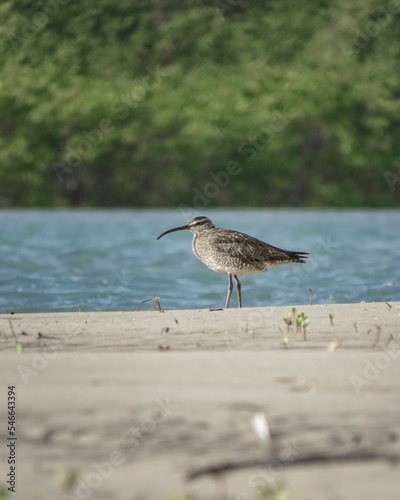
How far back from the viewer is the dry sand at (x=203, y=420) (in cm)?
429

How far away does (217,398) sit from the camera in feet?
17.2

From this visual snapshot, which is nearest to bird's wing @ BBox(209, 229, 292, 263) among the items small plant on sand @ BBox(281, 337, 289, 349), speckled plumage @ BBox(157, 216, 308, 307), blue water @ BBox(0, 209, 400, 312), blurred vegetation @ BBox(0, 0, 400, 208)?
speckled plumage @ BBox(157, 216, 308, 307)

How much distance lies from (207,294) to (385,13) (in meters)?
59.8

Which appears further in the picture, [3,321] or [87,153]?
[87,153]

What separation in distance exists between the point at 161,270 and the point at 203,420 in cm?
1505

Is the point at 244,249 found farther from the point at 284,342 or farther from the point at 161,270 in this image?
the point at 161,270

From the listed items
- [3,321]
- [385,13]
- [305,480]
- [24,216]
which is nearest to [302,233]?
[24,216]

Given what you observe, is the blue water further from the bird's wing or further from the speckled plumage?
the bird's wing

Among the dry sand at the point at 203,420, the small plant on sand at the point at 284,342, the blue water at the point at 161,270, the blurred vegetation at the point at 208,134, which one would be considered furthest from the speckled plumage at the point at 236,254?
the blurred vegetation at the point at 208,134

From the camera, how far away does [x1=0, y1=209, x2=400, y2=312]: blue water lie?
1484cm

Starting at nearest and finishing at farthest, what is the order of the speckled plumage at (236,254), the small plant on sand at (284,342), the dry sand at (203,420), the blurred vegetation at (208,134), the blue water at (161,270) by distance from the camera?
the dry sand at (203,420) < the small plant on sand at (284,342) < the speckled plumage at (236,254) < the blue water at (161,270) < the blurred vegetation at (208,134)

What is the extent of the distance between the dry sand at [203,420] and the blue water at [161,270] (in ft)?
22.4

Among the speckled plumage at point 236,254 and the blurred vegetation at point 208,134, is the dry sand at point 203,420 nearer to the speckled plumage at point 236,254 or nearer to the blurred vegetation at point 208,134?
the speckled plumage at point 236,254

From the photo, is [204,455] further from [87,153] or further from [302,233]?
[87,153]
